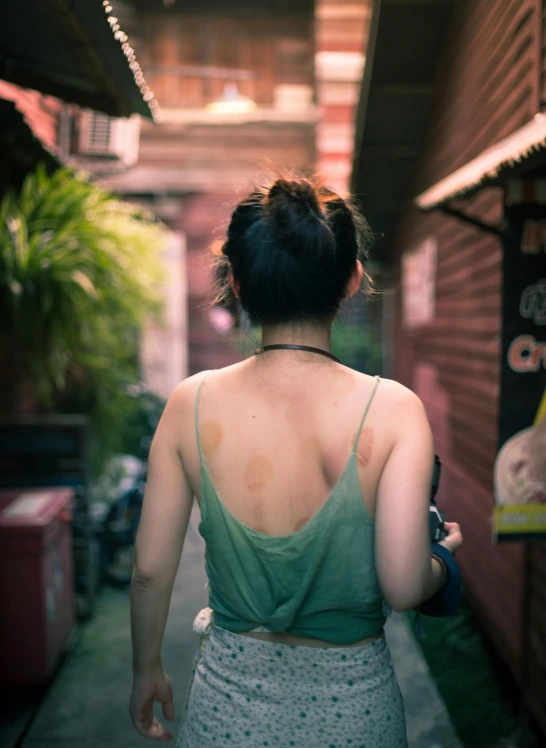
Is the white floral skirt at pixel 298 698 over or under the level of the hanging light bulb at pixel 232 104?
under

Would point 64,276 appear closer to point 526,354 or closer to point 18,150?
point 18,150

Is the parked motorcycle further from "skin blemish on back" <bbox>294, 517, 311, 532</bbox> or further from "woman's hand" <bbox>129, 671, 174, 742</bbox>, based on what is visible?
"skin blemish on back" <bbox>294, 517, 311, 532</bbox>

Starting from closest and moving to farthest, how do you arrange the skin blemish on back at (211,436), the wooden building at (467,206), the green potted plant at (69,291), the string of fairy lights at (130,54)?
the skin blemish on back at (211,436) → the string of fairy lights at (130,54) → the wooden building at (467,206) → the green potted plant at (69,291)

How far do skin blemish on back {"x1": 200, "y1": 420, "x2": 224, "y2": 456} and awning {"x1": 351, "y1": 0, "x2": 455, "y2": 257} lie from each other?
141 inches

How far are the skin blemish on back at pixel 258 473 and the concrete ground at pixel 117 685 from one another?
8.99 ft

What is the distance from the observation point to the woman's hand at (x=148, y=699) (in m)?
1.70

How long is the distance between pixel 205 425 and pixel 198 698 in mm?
641

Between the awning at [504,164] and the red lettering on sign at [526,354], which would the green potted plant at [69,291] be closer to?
the awning at [504,164]

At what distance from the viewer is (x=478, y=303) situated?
5.12 m

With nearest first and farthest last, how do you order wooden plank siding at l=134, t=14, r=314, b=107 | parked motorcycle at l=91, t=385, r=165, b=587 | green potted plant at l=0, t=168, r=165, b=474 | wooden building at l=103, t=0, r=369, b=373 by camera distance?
green potted plant at l=0, t=168, r=165, b=474, parked motorcycle at l=91, t=385, r=165, b=587, wooden building at l=103, t=0, r=369, b=373, wooden plank siding at l=134, t=14, r=314, b=107

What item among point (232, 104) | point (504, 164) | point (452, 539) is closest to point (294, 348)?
point (452, 539)

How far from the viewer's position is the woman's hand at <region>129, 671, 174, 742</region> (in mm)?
1700

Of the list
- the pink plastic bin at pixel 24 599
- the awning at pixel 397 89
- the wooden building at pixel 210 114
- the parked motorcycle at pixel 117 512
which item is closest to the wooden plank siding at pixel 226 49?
the wooden building at pixel 210 114

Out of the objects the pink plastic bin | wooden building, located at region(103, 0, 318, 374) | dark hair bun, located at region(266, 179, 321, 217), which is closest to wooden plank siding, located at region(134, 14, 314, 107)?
wooden building, located at region(103, 0, 318, 374)
